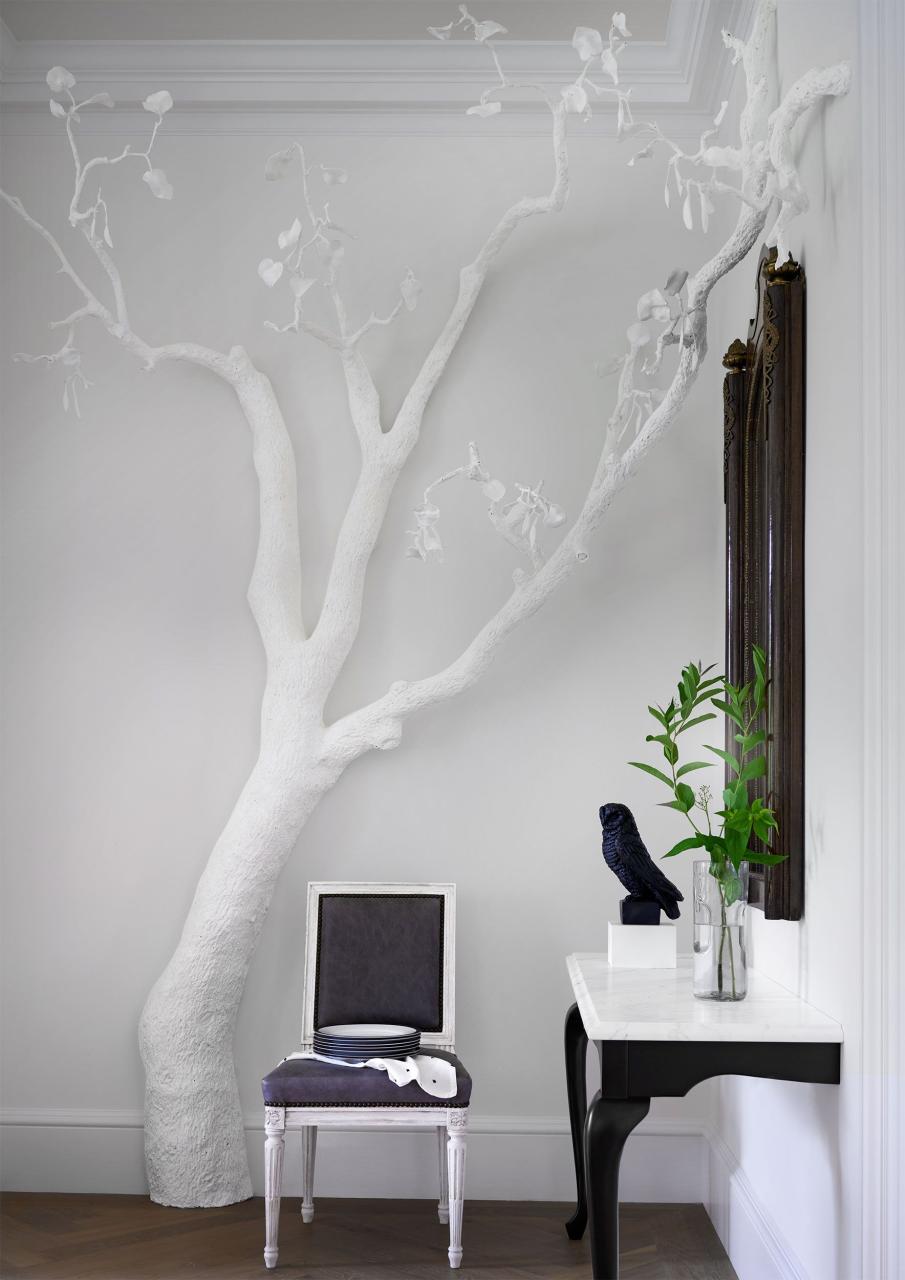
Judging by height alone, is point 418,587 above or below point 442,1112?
above

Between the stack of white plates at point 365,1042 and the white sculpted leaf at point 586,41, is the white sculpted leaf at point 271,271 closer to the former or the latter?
the white sculpted leaf at point 586,41

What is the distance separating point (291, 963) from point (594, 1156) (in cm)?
147

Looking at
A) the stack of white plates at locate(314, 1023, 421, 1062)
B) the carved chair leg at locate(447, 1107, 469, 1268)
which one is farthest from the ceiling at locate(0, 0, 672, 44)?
the carved chair leg at locate(447, 1107, 469, 1268)

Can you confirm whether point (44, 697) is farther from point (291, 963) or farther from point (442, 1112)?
point (442, 1112)

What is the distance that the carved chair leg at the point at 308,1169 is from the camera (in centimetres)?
294

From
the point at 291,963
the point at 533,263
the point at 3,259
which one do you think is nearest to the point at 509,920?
the point at 291,963

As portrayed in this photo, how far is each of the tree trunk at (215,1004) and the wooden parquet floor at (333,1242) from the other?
0.35ft

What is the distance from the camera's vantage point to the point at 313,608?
131 inches

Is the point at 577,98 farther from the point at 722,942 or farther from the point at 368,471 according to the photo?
the point at 722,942

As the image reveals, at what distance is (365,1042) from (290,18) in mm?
2781

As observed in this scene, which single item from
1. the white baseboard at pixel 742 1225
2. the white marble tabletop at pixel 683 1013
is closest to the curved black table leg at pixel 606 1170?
the white marble tabletop at pixel 683 1013

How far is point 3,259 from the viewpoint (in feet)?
11.3

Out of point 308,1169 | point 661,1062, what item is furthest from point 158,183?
point 308,1169

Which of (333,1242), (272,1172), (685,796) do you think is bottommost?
(333,1242)
